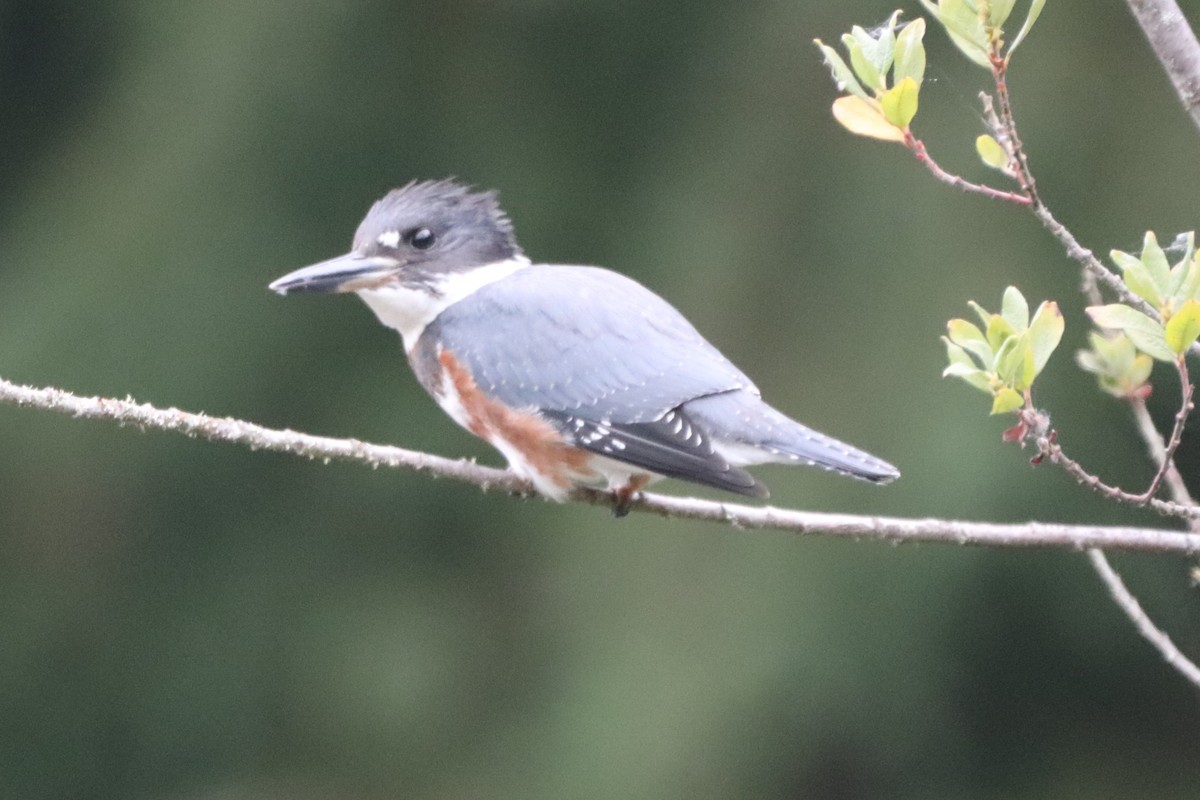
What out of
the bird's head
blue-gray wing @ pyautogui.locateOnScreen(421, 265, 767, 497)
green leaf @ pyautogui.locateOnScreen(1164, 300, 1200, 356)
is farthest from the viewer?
the bird's head

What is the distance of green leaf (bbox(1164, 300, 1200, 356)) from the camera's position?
1238mm

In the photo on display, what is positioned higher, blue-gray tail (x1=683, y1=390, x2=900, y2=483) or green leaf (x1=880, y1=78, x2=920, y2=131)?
green leaf (x1=880, y1=78, x2=920, y2=131)

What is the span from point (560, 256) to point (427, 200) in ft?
3.64

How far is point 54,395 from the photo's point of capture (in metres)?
1.56

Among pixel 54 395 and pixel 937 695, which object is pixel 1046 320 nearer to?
pixel 54 395

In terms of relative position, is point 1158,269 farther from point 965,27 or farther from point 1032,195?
point 965,27

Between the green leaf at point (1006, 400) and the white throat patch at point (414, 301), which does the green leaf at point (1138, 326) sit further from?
the white throat patch at point (414, 301)

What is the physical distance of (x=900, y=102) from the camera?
1.37 meters

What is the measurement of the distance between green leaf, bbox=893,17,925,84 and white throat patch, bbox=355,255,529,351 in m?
1.12

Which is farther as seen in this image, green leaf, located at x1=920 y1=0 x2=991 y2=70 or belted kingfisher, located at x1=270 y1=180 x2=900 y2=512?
belted kingfisher, located at x1=270 y1=180 x2=900 y2=512

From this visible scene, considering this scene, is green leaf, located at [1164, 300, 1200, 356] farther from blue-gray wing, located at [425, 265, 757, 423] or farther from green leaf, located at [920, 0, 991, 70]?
blue-gray wing, located at [425, 265, 757, 423]

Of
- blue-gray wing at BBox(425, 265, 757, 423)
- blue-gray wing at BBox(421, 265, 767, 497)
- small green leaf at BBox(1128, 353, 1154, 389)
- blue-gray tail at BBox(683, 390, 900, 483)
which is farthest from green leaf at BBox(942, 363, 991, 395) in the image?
blue-gray wing at BBox(425, 265, 757, 423)

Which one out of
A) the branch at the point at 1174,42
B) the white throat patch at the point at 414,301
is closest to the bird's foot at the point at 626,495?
the white throat patch at the point at 414,301

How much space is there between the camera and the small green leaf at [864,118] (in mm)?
1392
